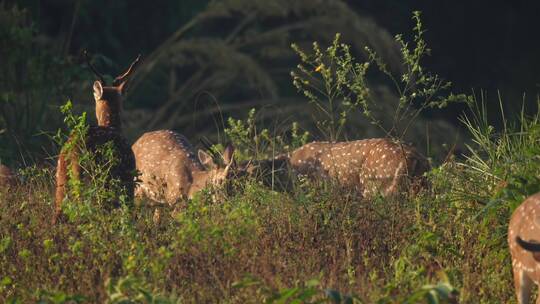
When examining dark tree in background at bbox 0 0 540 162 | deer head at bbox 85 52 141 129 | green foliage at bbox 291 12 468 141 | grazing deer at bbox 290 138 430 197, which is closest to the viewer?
green foliage at bbox 291 12 468 141

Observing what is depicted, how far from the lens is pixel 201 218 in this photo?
26.1ft

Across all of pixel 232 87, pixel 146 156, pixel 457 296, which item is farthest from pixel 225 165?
pixel 232 87

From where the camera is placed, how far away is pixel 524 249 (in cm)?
700

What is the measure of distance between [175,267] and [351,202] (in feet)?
4.41

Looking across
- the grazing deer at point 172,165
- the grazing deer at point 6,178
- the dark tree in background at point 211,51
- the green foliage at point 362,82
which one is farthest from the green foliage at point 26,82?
the green foliage at point 362,82

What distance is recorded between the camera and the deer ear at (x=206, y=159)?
10.8m

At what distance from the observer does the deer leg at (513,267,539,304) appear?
724 centimetres

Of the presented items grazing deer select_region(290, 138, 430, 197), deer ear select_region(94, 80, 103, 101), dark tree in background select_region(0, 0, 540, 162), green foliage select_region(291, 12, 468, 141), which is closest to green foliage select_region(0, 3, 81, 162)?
dark tree in background select_region(0, 0, 540, 162)

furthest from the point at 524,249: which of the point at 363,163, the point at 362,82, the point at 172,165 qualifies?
the point at 172,165

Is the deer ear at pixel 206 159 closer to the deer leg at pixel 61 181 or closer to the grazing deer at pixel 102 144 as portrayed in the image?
the grazing deer at pixel 102 144

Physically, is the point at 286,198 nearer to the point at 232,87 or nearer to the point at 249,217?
the point at 249,217

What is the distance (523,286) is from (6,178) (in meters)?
4.14

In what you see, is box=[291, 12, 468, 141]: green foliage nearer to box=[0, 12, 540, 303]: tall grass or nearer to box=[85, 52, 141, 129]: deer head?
box=[0, 12, 540, 303]: tall grass

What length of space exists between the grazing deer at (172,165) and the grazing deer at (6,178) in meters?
1.08
